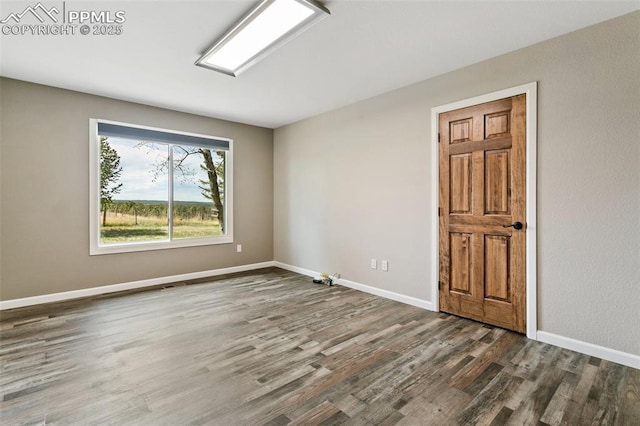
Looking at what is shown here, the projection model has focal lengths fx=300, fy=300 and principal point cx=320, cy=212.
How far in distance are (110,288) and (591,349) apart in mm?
5170

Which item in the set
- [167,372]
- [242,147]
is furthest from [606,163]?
[242,147]

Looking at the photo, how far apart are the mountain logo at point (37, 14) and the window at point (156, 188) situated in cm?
169

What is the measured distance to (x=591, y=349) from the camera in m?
2.33

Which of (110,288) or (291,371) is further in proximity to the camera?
(110,288)

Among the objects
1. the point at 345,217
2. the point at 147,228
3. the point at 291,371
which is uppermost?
the point at 345,217

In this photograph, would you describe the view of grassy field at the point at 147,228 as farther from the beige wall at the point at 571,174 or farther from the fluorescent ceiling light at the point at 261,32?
the beige wall at the point at 571,174

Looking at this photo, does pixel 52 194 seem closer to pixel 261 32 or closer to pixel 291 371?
pixel 261 32

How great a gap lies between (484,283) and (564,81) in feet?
6.16

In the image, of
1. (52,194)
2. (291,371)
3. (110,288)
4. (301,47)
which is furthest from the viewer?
(110,288)

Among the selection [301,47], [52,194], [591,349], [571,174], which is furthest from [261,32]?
[591,349]

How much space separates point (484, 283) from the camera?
2955 millimetres

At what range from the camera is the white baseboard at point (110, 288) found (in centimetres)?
342

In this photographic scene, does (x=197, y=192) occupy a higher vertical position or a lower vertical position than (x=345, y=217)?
higher

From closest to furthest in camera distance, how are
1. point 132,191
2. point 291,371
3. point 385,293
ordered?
point 291,371 < point 385,293 < point 132,191
